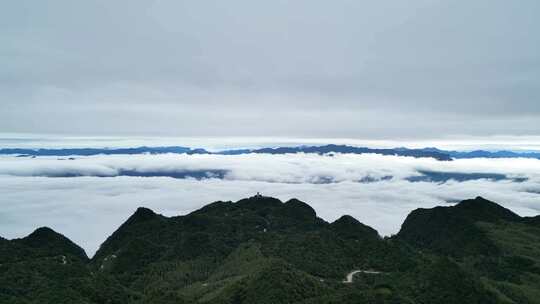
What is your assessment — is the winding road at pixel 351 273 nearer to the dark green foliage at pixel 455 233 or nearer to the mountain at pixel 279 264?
the mountain at pixel 279 264

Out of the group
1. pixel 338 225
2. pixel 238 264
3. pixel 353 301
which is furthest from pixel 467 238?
pixel 353 301

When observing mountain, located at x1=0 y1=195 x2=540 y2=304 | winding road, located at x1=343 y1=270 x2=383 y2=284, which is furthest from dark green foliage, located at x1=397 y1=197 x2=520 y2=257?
winding road, located at x1=343 y1=270 x2=383 y2=284

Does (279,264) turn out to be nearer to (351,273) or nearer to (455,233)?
(351,273)

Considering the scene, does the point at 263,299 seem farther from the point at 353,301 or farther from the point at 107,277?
the point at 107,277

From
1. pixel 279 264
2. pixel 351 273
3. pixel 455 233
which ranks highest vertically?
pixel 279 264

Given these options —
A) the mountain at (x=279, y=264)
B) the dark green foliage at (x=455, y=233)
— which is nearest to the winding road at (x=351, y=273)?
the mountain at (x=279, y=264)

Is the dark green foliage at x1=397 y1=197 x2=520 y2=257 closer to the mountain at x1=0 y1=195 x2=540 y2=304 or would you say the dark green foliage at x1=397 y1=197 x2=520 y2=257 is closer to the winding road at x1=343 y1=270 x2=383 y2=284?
the mountain at x1=0 y1=195 x2=540 y2=304

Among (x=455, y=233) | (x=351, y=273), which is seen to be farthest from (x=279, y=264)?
(x=455, y=233)

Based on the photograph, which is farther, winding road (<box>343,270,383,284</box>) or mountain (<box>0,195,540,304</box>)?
winding road (<box>343,270,383,284</box>)
